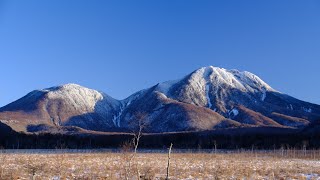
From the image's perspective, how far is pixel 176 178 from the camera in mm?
27016

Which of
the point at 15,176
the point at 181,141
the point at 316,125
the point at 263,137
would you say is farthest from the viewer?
the point at 316,125

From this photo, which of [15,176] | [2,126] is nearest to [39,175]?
[15,176]

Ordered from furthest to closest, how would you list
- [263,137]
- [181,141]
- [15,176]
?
[181,141]
[263,137]
[15,176]

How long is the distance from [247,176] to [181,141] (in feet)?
457

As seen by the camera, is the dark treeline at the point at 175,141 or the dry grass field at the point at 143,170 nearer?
the dry grass field at the point at 143,170

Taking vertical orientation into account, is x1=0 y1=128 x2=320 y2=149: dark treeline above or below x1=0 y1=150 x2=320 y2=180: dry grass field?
above

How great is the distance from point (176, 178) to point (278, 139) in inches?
4937

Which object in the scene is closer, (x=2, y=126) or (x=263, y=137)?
(x=263, y=137)

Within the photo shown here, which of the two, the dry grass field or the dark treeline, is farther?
the dark treeline

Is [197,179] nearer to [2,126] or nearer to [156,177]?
[156,177]

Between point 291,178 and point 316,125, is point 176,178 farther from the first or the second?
point 316,125

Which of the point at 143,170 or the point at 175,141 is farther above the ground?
the point at 175,141

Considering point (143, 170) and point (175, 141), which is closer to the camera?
point (143, 170)

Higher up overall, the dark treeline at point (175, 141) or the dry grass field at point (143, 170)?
the dark treeline at point (175, 141)
